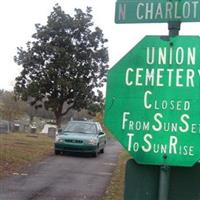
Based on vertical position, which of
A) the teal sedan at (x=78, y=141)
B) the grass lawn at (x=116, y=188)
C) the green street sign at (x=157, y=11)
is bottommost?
the grass lawn at (x=116, y=188)

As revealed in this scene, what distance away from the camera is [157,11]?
11.7 ft

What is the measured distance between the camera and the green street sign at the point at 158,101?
10.6 ft

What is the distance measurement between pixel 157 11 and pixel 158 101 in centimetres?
63

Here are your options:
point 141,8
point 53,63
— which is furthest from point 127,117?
point 53,63

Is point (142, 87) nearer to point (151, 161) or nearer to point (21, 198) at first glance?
point (151, 161)

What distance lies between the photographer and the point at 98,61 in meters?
31.3

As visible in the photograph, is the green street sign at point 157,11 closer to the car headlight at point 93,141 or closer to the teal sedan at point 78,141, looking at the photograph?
the teal sedan at point 78,141

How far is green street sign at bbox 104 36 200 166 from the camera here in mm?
3244

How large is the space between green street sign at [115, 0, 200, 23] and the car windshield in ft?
57.1

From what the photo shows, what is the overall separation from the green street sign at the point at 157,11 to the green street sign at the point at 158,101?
19cm

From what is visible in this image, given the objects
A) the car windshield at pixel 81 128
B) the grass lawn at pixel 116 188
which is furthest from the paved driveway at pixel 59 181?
the car windshield at pixel 81 128

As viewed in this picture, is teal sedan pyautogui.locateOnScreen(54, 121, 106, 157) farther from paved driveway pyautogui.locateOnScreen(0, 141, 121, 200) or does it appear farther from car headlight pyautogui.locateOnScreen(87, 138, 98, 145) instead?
paved driveway pyautogui.locateOnScreen(0, 141, 121, 200)

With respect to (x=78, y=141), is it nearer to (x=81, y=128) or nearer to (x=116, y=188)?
(x=81, y=128)

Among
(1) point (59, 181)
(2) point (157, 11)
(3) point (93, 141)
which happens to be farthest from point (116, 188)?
(3) point (93, 141)
